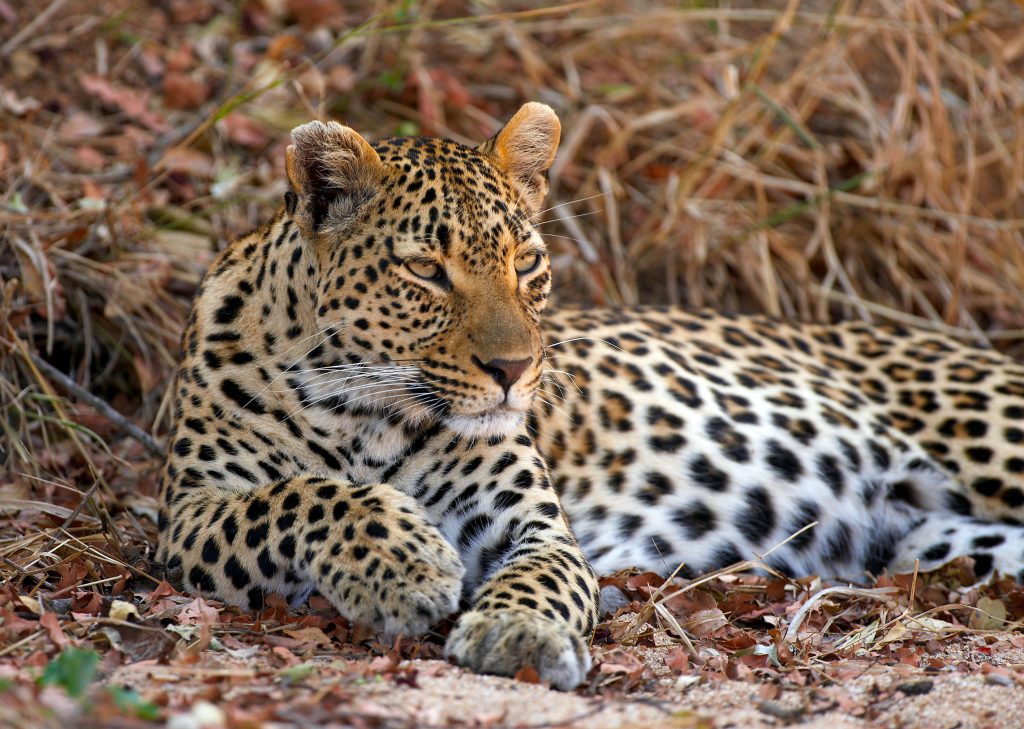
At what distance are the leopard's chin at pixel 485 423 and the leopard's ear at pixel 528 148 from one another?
1148mm

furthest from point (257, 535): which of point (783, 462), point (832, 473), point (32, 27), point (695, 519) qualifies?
point (32, 27)

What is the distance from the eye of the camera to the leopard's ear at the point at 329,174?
486cm

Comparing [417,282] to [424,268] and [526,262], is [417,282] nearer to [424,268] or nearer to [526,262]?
[424,268]

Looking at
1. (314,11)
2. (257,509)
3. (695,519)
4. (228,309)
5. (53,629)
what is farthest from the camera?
(314,11)

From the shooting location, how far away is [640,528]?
619cm

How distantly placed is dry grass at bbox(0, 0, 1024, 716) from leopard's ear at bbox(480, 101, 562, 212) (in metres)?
2.15

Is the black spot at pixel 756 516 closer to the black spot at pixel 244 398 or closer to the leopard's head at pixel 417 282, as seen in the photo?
the leopard's head at pixel 417 282

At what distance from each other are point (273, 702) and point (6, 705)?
2.68ft

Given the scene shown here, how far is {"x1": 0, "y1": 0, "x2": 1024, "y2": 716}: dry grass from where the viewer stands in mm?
8125

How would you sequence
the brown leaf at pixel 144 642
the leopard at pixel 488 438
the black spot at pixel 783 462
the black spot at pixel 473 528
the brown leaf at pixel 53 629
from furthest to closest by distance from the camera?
the black spot at pixel 783 462 < the black spot at pixel 473 528 < the leopard at pixel 488 438 < the brown leaf at pixel 144 642 < the brown leaf at pixel 53 629

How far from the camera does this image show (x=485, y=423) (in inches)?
194

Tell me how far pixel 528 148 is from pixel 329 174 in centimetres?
106

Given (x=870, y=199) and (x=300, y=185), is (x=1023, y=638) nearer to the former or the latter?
(x=300, y=185)

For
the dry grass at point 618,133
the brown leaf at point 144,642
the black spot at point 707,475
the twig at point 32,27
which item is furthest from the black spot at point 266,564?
the twig at point 32,27
